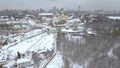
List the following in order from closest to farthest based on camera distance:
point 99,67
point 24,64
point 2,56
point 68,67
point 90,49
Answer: point 99,67 → point 68,67 → point 24,64 → point 90,49 → point 2,56

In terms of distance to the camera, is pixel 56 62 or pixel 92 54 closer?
pixel 56 62

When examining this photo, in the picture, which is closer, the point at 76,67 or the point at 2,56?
the point at 76,67

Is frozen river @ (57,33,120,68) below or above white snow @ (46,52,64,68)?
above

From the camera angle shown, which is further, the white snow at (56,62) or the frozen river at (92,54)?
the white snow at (56,62)

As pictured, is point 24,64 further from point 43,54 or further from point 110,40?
point 110,40

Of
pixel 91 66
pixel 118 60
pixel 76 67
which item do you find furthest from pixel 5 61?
pixel 118 60

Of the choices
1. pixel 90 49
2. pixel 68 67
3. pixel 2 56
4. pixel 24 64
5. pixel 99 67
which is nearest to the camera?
pixel 99 67

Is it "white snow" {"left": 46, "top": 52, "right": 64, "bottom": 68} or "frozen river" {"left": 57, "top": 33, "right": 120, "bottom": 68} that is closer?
"frozen river" {"left": 57, "top": 33, "right": 120, "bottom": 68}

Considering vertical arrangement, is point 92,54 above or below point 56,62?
above

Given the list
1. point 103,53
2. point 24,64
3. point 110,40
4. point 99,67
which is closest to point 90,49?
point 103,53

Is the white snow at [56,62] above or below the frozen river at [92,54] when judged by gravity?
below
